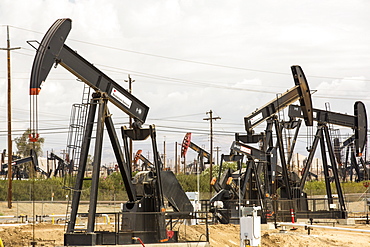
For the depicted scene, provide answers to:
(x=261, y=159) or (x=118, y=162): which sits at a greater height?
(x=261, y=159)

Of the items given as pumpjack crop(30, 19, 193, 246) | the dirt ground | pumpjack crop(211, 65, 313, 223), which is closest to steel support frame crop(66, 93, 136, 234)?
pumpjack crop(30, 19, 193, 246)

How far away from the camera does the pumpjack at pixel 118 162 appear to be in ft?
45.3

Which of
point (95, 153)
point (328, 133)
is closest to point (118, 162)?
point (95, 153)

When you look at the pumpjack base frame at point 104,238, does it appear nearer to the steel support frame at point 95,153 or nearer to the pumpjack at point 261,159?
the steel support frame at point 95,153

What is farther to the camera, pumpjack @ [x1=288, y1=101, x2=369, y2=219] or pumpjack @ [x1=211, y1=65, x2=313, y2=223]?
pumpjack @ [x1=288, y1=101, x2=369, y2=219]

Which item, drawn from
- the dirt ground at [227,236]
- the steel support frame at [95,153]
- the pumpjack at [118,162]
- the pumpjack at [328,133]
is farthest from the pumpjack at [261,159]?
the steel support frame at [95,153]

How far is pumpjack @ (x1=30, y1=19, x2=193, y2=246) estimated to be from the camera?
13.8 meters

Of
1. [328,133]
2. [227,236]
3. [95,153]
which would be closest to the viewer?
[95,153]

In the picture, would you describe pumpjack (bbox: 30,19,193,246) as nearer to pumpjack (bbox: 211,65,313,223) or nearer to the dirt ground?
the dirt ground

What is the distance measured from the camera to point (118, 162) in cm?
1570

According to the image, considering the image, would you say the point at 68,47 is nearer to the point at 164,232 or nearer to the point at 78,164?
the point at 78,164

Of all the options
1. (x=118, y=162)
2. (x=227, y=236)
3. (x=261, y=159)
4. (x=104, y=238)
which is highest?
(x=261, y=159)

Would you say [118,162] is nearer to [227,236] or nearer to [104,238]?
[104,238]

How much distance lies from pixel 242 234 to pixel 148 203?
2779mm
